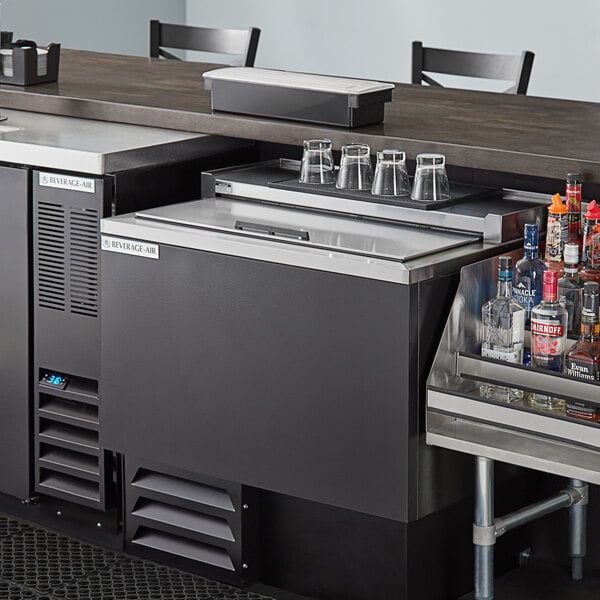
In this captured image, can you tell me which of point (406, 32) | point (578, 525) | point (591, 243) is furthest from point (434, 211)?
point (406, 32)

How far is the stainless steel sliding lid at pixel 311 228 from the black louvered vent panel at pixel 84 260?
0.15m

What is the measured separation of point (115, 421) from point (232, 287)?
46 centimetres

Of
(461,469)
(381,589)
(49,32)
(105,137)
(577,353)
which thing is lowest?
(381,589)

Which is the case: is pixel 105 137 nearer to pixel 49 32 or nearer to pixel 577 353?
pixel 577 353

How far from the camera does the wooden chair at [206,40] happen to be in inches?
185

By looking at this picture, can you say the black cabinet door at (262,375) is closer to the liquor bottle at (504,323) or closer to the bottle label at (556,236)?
the liquor bottle at (504,323)

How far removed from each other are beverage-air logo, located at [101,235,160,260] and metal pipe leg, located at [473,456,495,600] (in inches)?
30.6

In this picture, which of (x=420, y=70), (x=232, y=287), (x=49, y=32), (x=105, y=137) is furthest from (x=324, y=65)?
(x=232, y=287)

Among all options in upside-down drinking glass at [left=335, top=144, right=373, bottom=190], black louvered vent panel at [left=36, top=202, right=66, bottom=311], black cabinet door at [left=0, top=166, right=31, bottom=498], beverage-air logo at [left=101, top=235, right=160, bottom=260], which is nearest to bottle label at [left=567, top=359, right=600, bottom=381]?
upside-down drinking glass at [left=335, top=144, right=373, bottom=190]

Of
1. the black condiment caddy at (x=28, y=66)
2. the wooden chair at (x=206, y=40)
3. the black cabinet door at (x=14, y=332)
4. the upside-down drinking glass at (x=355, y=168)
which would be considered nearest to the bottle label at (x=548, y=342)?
the upside-down drinking glass at (x=355, y=168)

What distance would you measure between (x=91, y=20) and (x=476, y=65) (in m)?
3.29

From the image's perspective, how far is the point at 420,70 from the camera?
450cm

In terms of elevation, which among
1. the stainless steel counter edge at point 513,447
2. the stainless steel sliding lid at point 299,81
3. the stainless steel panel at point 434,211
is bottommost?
the stainless steel counter edge at point 513,447

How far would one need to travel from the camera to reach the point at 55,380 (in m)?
3.05
